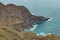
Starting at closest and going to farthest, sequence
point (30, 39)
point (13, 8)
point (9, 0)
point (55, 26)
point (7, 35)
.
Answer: point (7, 35), point (30, 39), point (55, 26), point (13, 8), point (9, 0)

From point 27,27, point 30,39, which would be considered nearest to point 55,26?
point 27,27

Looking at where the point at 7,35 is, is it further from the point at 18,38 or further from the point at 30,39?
the point at 30,39

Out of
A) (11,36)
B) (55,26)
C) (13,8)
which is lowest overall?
(55,26)

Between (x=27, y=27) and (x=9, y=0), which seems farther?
(x=9, y=0)

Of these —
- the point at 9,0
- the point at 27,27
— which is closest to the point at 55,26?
the point at 27,27

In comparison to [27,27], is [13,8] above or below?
above

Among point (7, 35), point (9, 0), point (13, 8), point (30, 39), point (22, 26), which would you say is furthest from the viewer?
point (9, 0)

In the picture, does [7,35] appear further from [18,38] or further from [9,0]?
[9,0]
